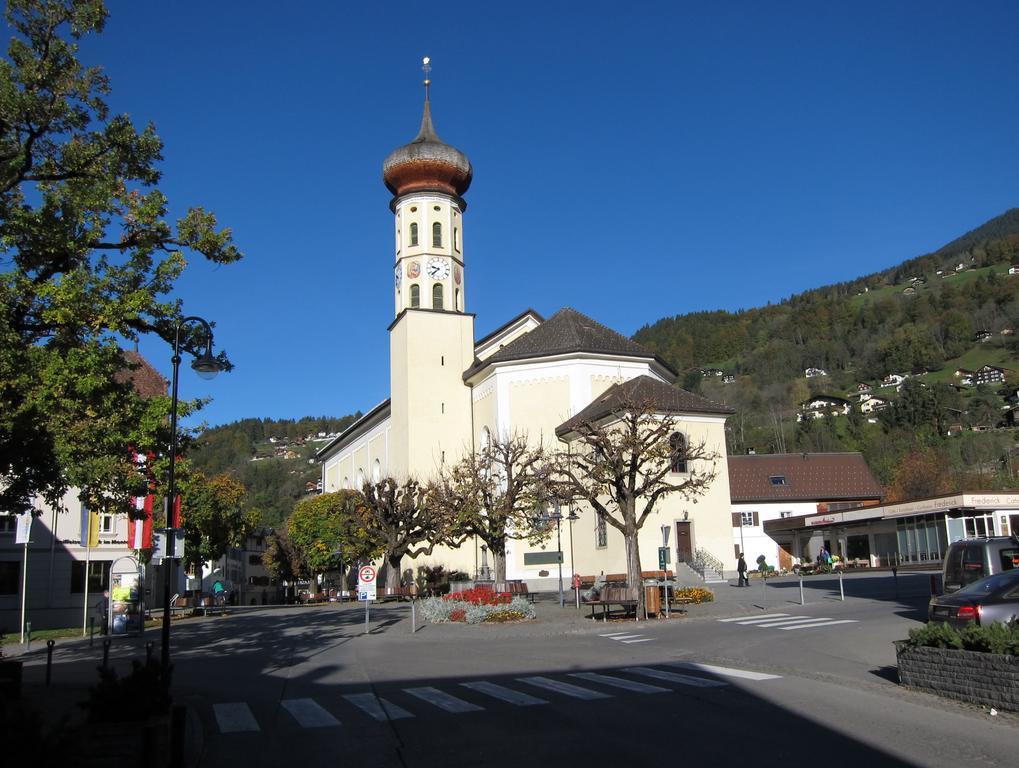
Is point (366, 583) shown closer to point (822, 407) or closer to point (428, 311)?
point (428, 311)

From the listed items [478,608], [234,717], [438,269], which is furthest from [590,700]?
[438,269]

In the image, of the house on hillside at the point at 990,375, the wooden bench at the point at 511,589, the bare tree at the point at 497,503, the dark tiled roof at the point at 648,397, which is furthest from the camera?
the house on hillside at the point at 990,375

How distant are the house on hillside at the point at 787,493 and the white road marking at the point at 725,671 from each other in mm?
49159

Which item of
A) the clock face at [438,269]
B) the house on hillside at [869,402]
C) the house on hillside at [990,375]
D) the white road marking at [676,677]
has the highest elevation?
the house on hillside at [990,375]

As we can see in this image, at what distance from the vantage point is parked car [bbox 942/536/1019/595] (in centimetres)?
2145

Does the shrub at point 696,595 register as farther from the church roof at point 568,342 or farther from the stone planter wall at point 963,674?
the church roof at point 568,342

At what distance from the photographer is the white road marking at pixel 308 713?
11.4 meters

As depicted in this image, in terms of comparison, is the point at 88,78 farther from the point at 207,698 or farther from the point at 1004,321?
the point at 1004,321

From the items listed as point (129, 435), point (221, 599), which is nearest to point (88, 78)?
point (129, 435)

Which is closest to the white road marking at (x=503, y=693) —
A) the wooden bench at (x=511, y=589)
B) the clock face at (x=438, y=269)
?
the wooden bench at (x=511, y=589)

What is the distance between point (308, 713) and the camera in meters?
12.2

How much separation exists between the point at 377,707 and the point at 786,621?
14221mm

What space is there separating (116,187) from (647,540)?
2955 centimetres

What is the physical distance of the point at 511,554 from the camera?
4609 centimetres
